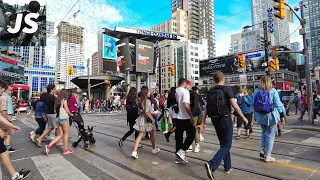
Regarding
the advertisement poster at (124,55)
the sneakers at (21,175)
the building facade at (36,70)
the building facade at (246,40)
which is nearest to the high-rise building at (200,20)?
the building facade at (246,40)

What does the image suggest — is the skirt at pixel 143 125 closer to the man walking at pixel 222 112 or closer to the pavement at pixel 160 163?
the pavement at pixel 160 163

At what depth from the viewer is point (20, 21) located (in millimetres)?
24469

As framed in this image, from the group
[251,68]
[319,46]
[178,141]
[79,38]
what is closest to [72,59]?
[79,38]

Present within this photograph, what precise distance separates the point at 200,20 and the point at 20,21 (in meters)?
132

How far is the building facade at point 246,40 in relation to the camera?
4094 inches

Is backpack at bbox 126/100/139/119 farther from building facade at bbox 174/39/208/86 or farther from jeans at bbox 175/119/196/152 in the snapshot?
building facade at bbox 174/39/208/86

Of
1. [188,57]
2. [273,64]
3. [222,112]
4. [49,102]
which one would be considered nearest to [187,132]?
[222,112]

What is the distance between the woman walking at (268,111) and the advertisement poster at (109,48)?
4553cm

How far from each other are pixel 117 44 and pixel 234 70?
182ft

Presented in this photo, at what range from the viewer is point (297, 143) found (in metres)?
6.69

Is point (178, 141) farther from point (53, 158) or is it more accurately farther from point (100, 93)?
point (100, 93)

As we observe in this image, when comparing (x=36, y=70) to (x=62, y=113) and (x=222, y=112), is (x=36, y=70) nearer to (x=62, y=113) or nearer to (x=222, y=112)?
(x=62, y=113)

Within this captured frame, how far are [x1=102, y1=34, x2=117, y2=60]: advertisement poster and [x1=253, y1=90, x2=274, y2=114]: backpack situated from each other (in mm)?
45533

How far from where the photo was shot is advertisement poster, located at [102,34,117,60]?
4824 centimetres
